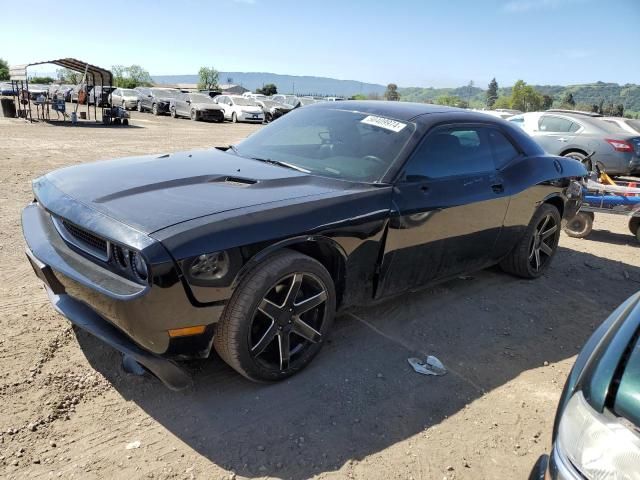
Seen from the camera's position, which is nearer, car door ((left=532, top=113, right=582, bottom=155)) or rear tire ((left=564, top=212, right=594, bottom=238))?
rear tire ((left=564, top=212, right=594, bottom=238))

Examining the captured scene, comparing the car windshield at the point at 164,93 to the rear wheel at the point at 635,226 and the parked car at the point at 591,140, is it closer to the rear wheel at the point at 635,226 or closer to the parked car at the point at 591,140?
the parked car at the point at 591,140

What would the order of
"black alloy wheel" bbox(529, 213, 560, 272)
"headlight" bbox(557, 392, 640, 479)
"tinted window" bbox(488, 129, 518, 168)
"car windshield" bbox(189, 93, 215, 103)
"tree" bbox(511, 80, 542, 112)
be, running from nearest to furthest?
"headlight" bbox(557, 392, 640, 479) → "tinted window" bbox(488, 129, 518, 168) → "black alloy wheel" bbox(529, 213, 560, 272) → "car windshield" bbox(189, 93, 215, 103) → "tree" bbox(511, 80, 542, 112)

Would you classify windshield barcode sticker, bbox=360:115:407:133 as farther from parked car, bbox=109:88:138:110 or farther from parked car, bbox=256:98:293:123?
parked car, bbox=109:88:138:110

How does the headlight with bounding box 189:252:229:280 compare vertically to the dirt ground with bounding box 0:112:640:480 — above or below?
above

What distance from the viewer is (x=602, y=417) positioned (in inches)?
56.3

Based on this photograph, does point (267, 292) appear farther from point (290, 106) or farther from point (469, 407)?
point (290, 106)

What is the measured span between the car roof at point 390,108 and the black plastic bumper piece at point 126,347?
241cm

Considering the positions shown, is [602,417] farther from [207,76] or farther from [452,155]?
[207,76]

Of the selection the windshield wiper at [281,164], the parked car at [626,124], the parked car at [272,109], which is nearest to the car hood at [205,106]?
the parked car at [272,109]

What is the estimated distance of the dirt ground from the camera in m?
2.32

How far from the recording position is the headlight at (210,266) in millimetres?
2289

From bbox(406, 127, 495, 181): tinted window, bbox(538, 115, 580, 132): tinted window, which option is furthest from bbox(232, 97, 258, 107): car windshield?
bbox(406, 127, 495, 181): tinted window

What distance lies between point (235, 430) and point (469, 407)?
4.49 ft

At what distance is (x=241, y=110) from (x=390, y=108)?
23.8 m
